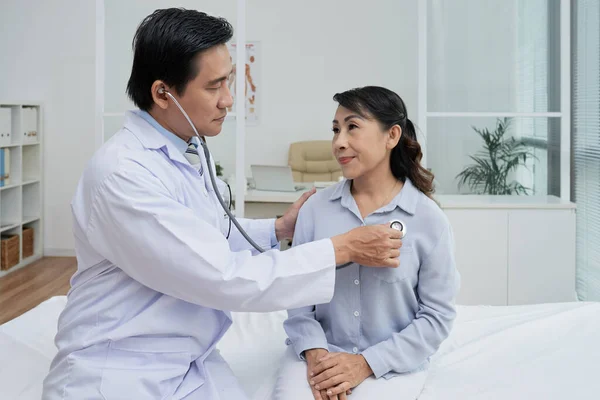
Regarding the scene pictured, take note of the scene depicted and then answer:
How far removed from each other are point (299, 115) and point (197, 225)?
18.9 ft

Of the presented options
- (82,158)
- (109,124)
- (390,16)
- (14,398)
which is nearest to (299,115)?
(390,16)

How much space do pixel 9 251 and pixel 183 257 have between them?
14.1 feet

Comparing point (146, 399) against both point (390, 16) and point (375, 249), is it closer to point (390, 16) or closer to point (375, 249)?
point (375, 249)

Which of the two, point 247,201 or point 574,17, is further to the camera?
point 247,201

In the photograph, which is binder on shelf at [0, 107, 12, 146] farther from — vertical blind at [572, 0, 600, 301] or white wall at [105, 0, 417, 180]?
vertical blind at [572, 0, 600, 301]

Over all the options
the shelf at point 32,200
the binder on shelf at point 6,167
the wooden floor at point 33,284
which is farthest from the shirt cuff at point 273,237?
the shelf at point 32,200

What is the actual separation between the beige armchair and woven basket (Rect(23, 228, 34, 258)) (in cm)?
238

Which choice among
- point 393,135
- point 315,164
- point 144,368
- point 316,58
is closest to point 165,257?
point 144,368

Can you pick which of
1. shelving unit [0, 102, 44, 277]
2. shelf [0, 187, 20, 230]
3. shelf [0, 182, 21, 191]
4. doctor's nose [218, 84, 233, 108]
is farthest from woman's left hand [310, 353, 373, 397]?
shelf [0, 187, 20, 230]

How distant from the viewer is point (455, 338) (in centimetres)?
217

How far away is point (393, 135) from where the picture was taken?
196 cm

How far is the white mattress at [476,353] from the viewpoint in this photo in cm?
177

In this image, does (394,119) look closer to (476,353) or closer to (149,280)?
(476,353)

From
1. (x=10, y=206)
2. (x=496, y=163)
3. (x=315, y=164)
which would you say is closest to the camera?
(x=496, y=163)
